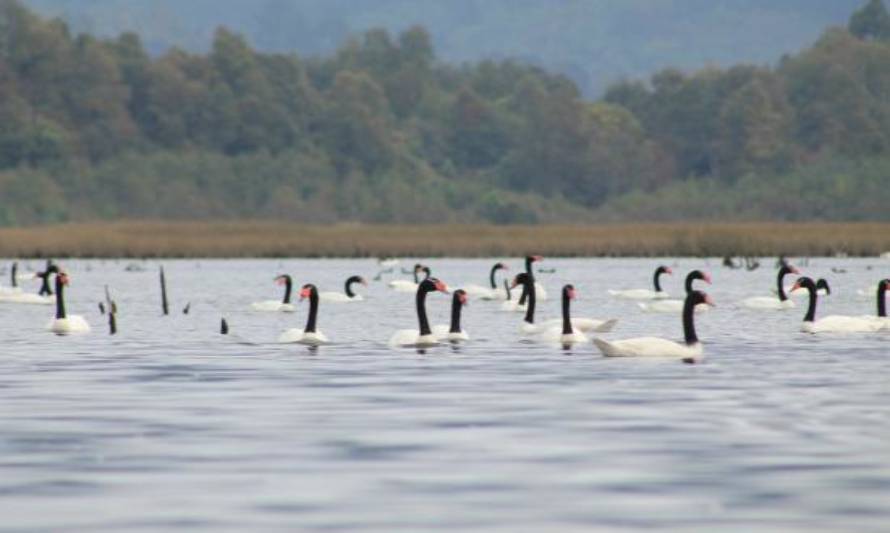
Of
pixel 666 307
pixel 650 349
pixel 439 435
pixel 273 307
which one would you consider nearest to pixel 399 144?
pixel 273 307

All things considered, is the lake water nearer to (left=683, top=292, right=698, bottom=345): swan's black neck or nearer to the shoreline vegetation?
(left=683, top=292, right=698, bottom=345): swan's black neck

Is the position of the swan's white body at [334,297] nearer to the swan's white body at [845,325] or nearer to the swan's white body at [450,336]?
the swan's white body at [450,336]

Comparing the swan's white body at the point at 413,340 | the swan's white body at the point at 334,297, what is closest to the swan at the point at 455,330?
the swan's white body at the point at 413,340

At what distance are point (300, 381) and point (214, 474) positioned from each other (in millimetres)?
8151

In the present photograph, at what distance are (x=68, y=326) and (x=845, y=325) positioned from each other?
11.7 m

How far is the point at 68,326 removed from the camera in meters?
32.6

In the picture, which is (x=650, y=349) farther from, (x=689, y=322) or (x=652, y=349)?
(x=689, y=322)

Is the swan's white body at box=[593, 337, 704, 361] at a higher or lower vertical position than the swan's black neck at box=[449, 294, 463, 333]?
lower

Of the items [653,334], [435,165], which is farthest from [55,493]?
[435,165]

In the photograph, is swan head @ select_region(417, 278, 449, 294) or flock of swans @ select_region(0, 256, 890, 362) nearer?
flock of swans @ select_region(0, 256, 890, 362)

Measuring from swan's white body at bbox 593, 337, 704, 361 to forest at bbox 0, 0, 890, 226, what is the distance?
94.0 m

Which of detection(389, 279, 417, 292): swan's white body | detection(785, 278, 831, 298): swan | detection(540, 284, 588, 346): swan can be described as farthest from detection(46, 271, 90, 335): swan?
detection(389, 279, 417, 292): swan's white body

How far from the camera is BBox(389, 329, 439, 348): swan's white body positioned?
28.2 m

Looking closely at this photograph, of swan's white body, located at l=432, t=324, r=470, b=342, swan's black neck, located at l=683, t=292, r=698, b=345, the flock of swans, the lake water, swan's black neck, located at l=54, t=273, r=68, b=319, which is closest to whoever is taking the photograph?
the lake water
